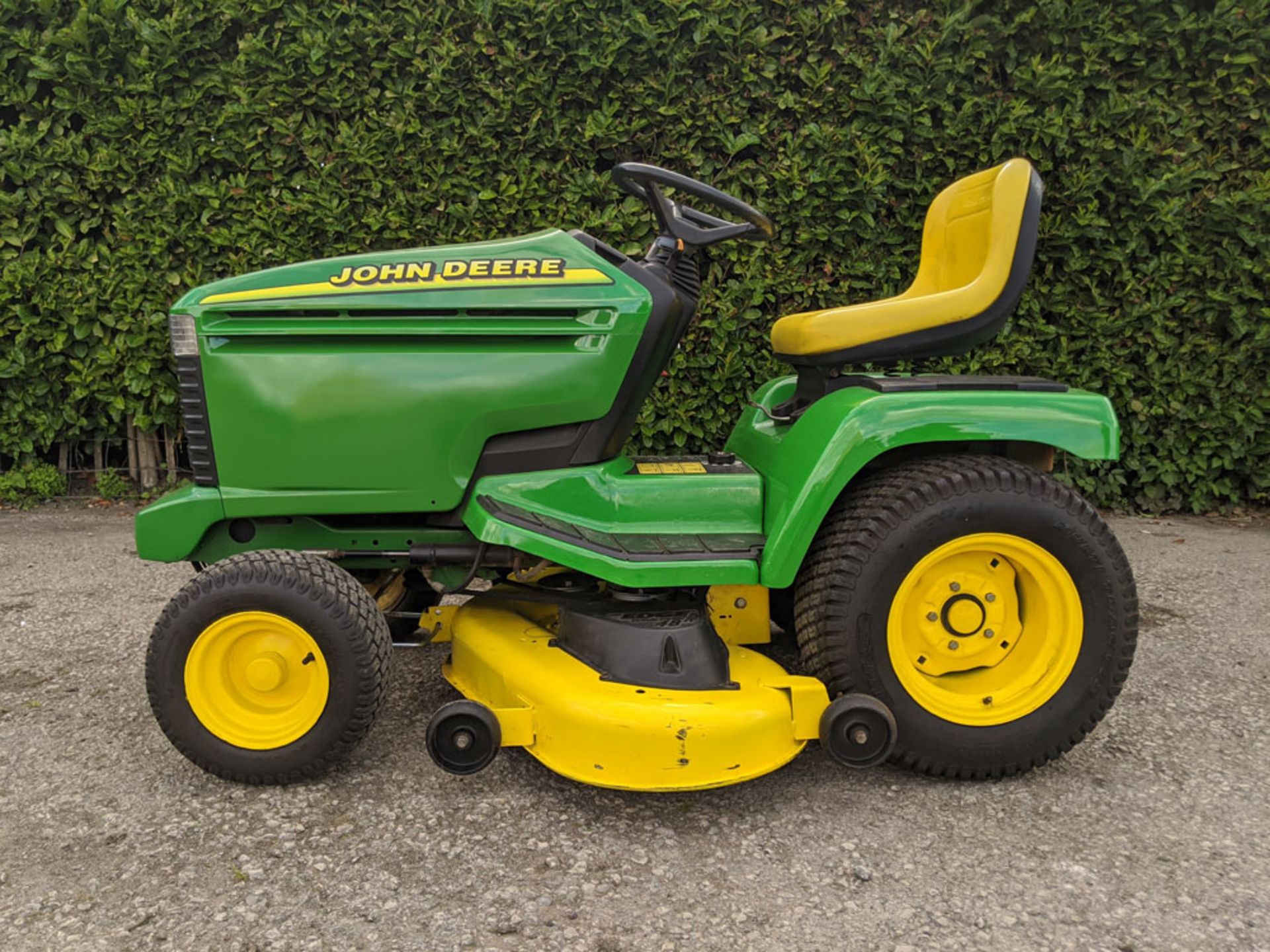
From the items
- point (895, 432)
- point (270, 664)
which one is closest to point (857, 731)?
point (895, 432)

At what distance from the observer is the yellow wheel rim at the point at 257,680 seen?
6.86 ft

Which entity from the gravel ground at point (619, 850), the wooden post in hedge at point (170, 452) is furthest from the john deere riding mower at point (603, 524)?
the wooden post in hedge at point (170, 452)

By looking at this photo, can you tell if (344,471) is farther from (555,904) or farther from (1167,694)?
(1167,694)

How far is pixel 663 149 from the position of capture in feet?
14.6

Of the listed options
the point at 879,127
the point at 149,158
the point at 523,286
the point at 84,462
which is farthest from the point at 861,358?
the point at 84,462

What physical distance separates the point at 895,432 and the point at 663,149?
9.25 feet

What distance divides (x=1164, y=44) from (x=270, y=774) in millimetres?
5083

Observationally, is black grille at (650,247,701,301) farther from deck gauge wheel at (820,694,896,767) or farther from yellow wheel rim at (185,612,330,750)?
yellow wheel rim at (185,612,330,750)

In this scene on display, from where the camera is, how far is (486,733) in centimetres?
197

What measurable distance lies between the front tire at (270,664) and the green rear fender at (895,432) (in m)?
1.00

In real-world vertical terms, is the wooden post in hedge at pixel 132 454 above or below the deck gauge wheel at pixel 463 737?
below

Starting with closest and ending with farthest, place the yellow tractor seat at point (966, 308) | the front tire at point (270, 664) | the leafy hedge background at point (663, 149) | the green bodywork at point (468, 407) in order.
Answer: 1. the front tire at point (270, 664)
2. the green bodywork at point (468, 407)
3. the yellow tractor seat at point (966, 308)
4. the leafy hedge background at point (663, 149)

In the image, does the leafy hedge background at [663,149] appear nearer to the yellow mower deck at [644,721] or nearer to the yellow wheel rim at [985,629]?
the yellow wheel rim at [985,629]

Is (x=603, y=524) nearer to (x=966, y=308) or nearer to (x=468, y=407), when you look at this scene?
(x=468, y=407)
